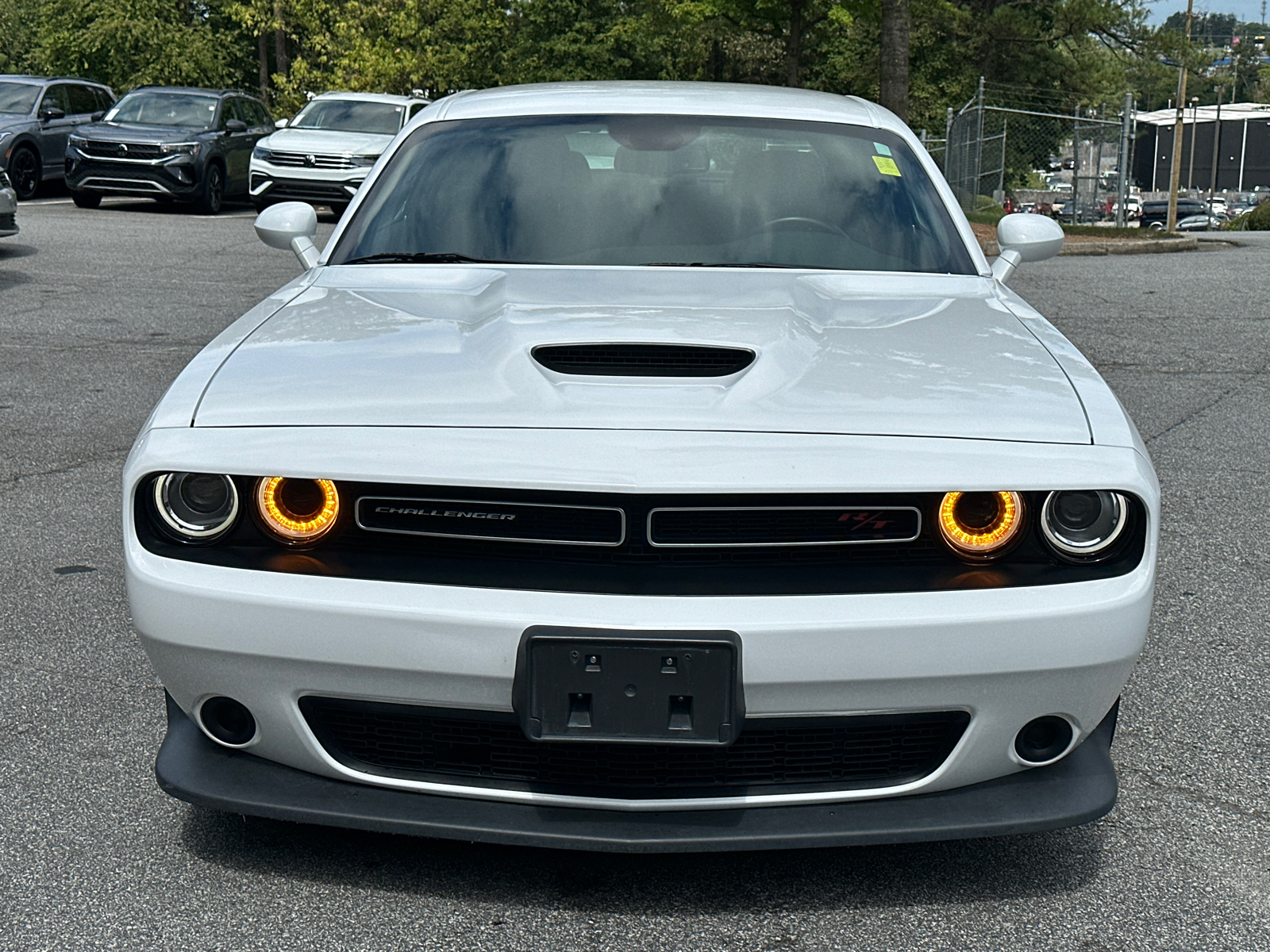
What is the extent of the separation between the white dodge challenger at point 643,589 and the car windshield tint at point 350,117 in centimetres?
1604

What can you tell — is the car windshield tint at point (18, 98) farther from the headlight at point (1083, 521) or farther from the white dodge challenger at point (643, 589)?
the headlight at point (1083, 521)

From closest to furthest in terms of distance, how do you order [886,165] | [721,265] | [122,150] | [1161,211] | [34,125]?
[721,265]
[886,165]
[122,150]
[34,125]
[1161,211]

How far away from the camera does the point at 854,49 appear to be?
44.1 m

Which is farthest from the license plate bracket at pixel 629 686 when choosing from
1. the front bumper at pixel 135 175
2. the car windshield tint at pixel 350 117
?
the front bumper at pixel 135 175

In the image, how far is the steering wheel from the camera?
3.62 m

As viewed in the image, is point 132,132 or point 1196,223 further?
point 1196,223

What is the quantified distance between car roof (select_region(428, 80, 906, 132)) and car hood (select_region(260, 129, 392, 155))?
12.8m

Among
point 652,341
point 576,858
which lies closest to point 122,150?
point 652,341

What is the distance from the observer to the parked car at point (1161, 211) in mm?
53544

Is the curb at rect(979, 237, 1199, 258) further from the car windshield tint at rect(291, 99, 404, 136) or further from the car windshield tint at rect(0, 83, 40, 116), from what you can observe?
the car windshield tint at rect(0, 83, 40, 116)

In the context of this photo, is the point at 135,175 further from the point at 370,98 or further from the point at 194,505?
the point at 194,505

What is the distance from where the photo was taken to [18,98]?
62.0 feet

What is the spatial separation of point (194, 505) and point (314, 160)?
1513 cm

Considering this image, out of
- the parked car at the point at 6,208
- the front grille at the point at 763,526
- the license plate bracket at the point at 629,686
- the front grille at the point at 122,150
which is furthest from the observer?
the front grille at the point at 122,150
